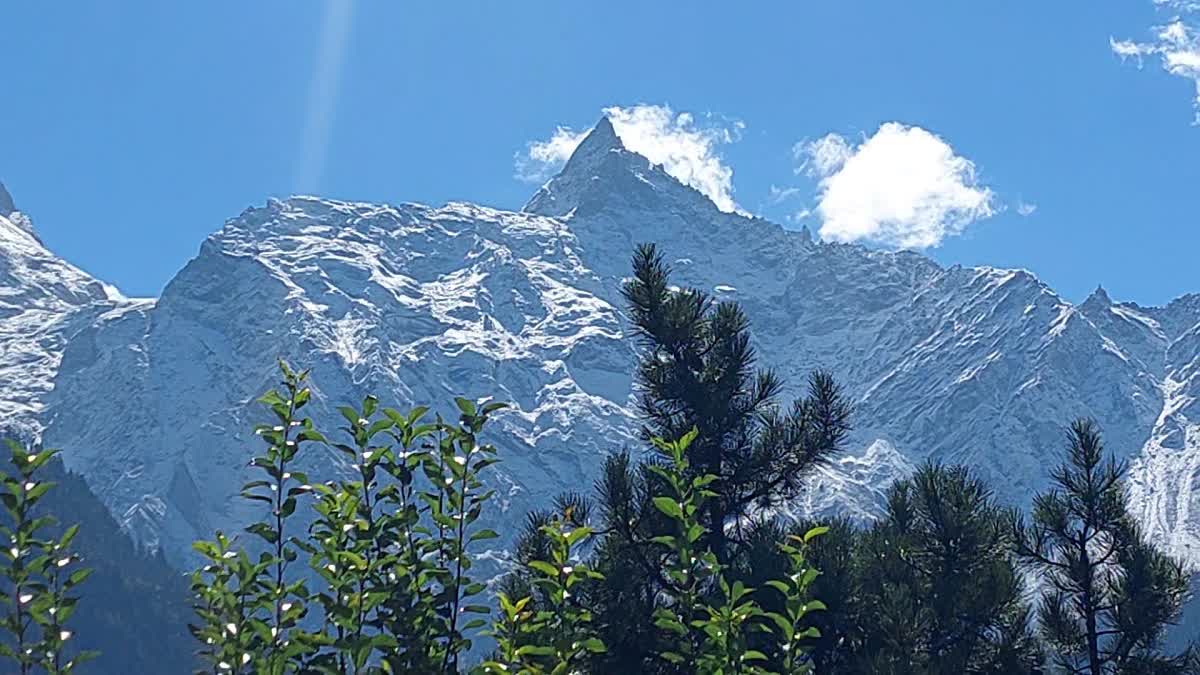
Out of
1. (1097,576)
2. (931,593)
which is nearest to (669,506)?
(931,593)

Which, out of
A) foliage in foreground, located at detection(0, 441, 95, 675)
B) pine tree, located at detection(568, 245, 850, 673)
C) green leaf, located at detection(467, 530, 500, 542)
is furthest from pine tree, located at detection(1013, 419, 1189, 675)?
foliage in foreground, located at detection(0, 441, 95, 675)

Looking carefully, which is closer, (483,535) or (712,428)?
(483,535)

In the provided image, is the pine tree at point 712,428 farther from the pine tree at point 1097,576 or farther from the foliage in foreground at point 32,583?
the foliage in foreground at point 32,583

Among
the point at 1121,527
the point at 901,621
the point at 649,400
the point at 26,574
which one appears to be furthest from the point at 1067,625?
the point at 26,574

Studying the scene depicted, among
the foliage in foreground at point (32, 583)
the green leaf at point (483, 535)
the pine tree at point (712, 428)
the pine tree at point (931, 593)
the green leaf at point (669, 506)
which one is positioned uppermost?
the pine tree at point (712, 428)

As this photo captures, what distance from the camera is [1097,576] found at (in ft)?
47.5

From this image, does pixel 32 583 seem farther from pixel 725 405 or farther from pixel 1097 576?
pixel 1097 576

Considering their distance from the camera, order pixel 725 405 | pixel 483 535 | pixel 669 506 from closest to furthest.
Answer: pixel 669 506 < pixel 483 535 < pixel 725 405

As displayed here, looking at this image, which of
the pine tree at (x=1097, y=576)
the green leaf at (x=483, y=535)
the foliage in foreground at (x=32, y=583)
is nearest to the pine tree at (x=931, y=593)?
the pine tree at (x=1097, y=576)

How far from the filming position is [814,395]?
1572 cm

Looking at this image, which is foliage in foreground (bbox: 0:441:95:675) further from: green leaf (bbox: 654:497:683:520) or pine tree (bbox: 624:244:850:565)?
pine tree (bbox: 624:244:850:565)

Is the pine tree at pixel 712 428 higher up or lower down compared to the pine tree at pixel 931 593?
higher up

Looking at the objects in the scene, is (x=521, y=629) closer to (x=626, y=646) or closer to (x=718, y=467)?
(x=626, y=646)

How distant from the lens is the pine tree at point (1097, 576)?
46.8 ft
